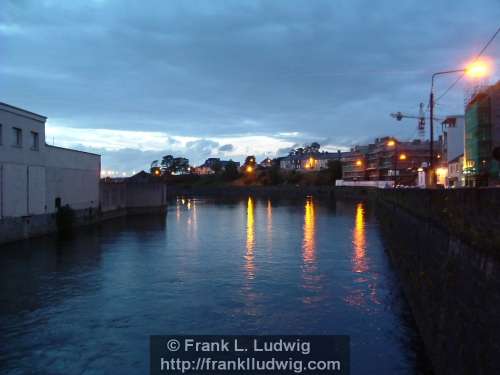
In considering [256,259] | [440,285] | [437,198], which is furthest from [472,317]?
[256,259]

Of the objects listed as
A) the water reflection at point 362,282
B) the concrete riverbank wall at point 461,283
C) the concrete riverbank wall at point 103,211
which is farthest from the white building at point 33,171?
the concrete riverbank wall at point 461,283

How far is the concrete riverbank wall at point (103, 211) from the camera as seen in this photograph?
117 ft

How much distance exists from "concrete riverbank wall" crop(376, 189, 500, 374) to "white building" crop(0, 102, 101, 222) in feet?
93.5

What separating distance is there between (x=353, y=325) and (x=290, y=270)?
939 centimetres

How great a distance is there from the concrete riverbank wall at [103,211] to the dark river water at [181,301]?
5.37 ft

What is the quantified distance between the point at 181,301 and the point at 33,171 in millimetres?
25032

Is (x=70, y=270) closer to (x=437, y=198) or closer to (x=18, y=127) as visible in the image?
(x=18, y=127)

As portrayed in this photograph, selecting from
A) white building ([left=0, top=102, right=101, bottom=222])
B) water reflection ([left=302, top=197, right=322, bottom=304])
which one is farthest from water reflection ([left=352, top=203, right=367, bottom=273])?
white building ([left=0, top=102, right=101, bottom=222])

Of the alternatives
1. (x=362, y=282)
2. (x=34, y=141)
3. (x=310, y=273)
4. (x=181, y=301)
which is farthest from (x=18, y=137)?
(x=362, y=282)

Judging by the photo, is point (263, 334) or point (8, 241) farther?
point (8, 241)

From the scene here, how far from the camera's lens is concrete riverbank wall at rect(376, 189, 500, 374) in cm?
824

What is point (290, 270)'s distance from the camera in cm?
2538

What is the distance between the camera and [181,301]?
739 inches

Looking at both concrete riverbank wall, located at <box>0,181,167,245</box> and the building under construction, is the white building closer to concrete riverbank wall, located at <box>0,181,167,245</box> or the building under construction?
concrete riverbank wall, located at <box>0,181,167,245</box>
